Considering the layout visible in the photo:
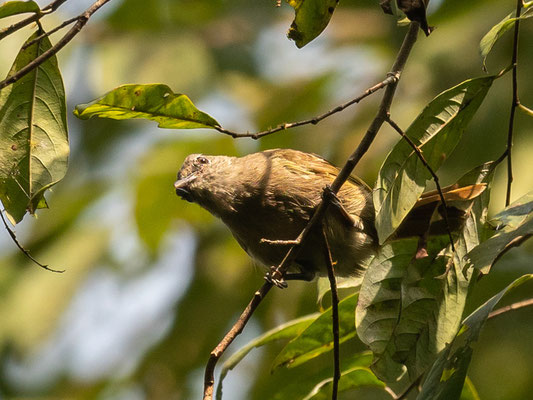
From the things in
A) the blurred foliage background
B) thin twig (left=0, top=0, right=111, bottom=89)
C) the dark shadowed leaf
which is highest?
the dark shadowed leaf

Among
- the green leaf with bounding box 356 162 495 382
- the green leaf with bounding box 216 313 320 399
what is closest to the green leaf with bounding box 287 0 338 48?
the green leaf with bounding box 356 162 495 382

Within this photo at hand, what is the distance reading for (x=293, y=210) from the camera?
3301 millimetres

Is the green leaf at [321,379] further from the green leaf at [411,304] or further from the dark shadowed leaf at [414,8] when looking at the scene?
the dark shadowed leaf at [414,8]

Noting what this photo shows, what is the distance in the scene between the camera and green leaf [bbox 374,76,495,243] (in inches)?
82.0

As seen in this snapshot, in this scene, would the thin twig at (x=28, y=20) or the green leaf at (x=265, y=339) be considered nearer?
the thin twig at (x=28, y=20)

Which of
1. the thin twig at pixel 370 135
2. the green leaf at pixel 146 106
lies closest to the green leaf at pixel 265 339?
the thin twig at pixel 370 135

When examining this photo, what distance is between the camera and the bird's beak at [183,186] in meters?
3.62

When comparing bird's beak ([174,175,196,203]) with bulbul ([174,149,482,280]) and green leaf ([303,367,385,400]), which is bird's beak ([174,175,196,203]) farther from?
green leaf ([303,367,385,400])

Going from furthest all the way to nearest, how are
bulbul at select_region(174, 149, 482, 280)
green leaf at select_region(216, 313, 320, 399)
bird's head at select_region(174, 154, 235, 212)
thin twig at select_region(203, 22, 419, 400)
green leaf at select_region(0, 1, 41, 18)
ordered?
bird's head at select_region(174, 154, 235, 212), bulbul at select_region(174, 149, 482, 280), green leaf at select_region(216, 313, 320, 399), thin twig at select_region(203, 22, 419, 400), green leaf at select_region(0, 1, 41, 18)

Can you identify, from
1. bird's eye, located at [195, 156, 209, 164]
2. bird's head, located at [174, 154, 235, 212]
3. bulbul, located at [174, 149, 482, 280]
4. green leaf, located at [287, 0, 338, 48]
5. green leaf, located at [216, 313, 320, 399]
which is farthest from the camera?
bird's eye, located at [195, 156, 209, 164]

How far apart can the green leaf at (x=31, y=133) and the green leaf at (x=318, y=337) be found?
3.14ft

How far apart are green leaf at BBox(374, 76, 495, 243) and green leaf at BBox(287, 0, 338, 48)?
1.22 feet

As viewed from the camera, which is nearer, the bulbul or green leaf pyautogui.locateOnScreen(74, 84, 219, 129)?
green leaf pyautogui.locateOnScreen(74, 84, 219, 129)

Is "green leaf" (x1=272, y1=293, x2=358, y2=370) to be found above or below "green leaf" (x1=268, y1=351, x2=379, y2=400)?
above
